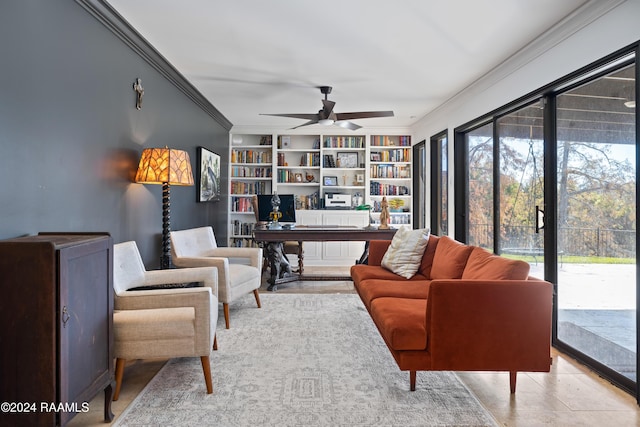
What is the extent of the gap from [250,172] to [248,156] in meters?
0.29

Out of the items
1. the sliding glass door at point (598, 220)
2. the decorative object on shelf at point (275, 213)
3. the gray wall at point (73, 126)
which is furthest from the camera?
the decorative object on shelf at point (275, 213)

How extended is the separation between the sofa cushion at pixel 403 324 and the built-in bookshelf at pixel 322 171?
4.52m

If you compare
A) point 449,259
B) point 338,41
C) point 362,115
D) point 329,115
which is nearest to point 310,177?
point 329,115

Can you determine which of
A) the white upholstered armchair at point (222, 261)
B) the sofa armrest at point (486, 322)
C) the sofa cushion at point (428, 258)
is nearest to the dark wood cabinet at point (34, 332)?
the sofa armrest at point (486, 322)

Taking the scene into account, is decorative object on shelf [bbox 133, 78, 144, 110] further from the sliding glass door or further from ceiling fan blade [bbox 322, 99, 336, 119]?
the sliding glass door

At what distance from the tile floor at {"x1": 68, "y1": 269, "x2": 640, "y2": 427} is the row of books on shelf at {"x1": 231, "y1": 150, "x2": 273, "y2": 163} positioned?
15.4 ft

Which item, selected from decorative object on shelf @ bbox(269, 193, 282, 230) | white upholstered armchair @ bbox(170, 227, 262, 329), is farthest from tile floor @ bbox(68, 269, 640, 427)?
decorative object on shelf @ bbox(269, 193, 282, 230)

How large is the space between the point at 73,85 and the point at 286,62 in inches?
75.3

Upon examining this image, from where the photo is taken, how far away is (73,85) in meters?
2.27

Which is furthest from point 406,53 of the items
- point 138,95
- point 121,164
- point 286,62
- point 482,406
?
point 482,406

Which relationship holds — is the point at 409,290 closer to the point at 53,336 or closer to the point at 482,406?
the point at 482,406

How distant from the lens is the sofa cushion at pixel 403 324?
203cm

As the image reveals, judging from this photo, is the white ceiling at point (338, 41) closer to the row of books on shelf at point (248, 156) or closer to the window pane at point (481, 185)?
the window pane at point (481, 185)

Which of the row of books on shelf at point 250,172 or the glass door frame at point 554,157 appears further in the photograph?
the row of books on shelf at point 250,172
